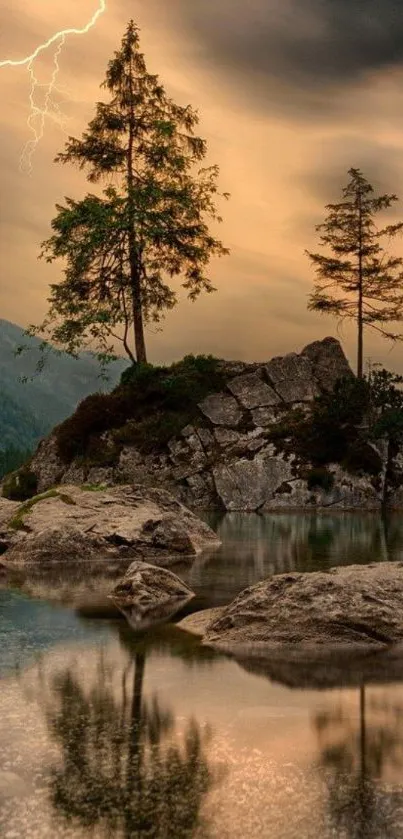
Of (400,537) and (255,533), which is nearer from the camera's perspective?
(400,537)

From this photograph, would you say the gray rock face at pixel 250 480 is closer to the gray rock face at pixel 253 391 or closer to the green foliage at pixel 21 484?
the gray rock face at pixel 253 391

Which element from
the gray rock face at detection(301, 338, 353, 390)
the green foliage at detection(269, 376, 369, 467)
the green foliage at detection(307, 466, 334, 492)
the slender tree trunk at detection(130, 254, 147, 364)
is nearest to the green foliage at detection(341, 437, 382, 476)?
the green foliage at detection(269, 376, 369, 467)

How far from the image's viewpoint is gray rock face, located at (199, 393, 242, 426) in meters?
41.9

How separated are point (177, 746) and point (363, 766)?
113 cm

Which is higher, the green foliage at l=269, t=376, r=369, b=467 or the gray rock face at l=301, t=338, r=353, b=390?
the gray rock face at l=301, t=338, r=353, b=390

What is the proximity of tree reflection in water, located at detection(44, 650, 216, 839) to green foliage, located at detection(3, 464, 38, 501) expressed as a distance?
35331 millimetres

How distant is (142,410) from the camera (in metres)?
44.0

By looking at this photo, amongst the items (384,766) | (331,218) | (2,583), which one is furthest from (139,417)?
(384,766)

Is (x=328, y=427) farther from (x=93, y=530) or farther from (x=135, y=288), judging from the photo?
(x=93, y=530)

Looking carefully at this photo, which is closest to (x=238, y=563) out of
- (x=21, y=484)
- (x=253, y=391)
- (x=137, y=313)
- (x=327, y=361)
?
(x=21, y=484)

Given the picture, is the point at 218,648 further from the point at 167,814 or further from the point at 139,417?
the point at 139,417

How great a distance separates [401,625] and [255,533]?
14719 mm

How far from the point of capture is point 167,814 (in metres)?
4.23

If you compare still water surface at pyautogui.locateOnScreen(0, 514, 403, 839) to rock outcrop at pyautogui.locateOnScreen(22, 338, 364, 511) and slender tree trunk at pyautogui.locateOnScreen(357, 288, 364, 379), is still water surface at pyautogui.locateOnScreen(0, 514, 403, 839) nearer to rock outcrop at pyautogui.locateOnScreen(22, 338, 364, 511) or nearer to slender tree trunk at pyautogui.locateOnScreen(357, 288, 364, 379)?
rock outcrop at pyautogui.locateOnScreen(22, 338, 364, 511)
